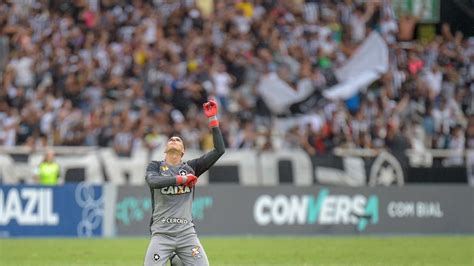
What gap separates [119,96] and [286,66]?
194 inches

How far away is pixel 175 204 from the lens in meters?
11.8

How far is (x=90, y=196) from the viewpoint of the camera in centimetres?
2469

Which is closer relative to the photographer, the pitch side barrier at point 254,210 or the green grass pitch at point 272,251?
the green grass pitch at point 272,251

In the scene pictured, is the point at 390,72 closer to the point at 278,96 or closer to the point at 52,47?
the point at 278,96

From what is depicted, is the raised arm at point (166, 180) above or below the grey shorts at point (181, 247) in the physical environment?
above

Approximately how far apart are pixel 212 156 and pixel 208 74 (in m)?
17.1

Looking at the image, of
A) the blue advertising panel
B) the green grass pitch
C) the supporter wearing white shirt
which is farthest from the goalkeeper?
the supporter wearing white shirt

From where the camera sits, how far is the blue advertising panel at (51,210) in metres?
24.0

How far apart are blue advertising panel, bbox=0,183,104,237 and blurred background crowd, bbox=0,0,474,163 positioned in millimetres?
1903

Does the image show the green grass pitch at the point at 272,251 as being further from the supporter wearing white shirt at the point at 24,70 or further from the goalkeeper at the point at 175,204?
the goalkeeper at the point at 175,204

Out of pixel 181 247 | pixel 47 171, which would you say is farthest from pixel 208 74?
pixel 181 247

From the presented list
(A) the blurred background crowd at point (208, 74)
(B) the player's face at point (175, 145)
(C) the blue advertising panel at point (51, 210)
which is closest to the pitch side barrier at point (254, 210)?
(C) the blue advertising panel at point (51, 210)

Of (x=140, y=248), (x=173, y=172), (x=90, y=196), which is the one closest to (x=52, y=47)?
(x=90, y=196)

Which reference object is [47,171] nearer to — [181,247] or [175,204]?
[175,204]
